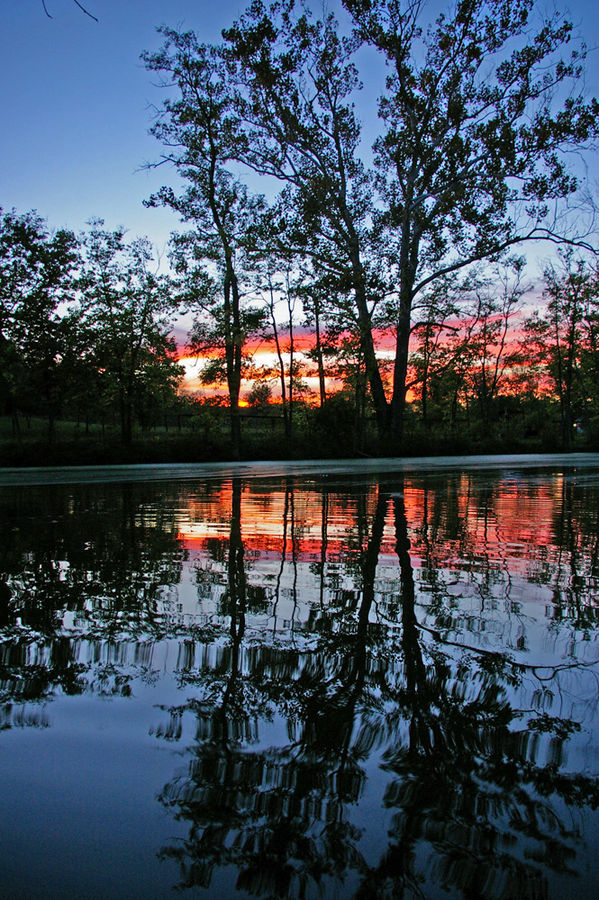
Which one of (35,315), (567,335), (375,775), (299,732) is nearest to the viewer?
(375,775)

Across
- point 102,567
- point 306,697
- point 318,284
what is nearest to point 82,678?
point 306,697

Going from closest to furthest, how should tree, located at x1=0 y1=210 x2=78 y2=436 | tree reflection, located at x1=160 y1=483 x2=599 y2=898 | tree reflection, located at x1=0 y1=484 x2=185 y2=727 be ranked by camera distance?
tree reflection, located at x1=160 y1=483 x2=599 y2=898
tree reflection, located at x1=0 y1=484 x2=185 y2=727
tree, located at x1=0 y1=210 x2=78 y2=436

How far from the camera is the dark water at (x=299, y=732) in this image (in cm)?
113

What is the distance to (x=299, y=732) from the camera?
1.59 metres

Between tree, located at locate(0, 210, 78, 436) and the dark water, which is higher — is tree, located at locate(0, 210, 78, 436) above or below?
above

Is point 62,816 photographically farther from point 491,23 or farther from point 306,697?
point 491,23

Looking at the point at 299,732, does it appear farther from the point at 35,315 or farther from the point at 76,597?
the point at 35,315

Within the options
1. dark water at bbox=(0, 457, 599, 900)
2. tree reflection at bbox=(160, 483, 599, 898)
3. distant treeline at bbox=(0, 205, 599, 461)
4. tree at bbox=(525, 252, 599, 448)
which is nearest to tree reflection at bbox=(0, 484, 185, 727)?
dark water at bbox=(0, 457, 599, 900)

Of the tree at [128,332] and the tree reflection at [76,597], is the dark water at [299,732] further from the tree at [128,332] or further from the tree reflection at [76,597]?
the tree at [128,332]

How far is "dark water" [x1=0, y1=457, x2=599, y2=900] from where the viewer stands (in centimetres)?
113

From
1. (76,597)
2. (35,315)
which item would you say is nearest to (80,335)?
(35,315)

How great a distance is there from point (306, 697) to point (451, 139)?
2944 centimetres

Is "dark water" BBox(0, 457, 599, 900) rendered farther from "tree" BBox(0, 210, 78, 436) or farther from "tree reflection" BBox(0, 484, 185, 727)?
"tree" BBox(0, 210, 78, 436)

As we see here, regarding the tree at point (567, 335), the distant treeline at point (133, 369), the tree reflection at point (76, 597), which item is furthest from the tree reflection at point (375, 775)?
the tree at point (567, 335)
